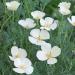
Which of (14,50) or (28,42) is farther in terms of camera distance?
(28,42)

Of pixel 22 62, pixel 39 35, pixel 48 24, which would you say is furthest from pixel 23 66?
pixel 48 24

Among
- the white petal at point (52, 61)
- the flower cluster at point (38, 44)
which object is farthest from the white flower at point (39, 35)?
the white petal at point (52, 61)

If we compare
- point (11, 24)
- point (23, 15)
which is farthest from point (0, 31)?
point (23, 15)

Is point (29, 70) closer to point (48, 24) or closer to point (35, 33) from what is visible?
point (35, 33)

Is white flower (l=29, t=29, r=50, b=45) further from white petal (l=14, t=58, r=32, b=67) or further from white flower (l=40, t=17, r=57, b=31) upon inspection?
white petal (l=14, t=58, r=32, b=67)

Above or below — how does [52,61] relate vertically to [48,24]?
below
